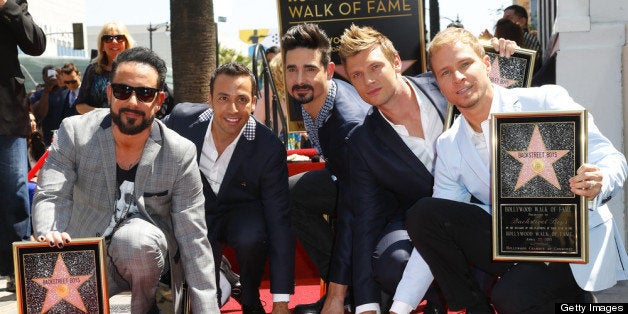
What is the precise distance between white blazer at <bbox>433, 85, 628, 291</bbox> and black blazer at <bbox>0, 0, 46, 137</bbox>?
3017 mm

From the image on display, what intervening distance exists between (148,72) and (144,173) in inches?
19.0

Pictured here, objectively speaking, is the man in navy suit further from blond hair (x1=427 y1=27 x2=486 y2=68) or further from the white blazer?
blond hair (x1=427 y1=27 x2=486 y2=68)

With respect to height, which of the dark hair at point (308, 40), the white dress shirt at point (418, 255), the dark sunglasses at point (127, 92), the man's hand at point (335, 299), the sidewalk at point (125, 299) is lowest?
the sidewalk at point (125, 299)

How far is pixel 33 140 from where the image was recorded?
763 cm

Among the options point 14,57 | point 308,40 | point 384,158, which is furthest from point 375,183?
point 14,57

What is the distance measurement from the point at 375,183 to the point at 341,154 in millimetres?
429

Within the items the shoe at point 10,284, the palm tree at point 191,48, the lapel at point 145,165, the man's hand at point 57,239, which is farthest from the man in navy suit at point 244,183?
the palm tree at point 191,48

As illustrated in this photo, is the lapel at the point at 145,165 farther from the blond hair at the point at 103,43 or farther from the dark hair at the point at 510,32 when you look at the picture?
the dark hair at the point at 510,32

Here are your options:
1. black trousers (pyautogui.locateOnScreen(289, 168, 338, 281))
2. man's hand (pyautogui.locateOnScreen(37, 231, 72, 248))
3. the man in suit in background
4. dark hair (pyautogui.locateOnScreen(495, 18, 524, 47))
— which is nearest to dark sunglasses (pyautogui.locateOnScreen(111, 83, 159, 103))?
man's hand (pyautogui.locateOnScreen(37, 231, 72, 248))

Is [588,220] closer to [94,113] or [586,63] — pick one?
[94,113]

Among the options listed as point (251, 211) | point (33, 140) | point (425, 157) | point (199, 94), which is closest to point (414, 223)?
point (425, 157)

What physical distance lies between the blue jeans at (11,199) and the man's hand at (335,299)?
233 centimetres

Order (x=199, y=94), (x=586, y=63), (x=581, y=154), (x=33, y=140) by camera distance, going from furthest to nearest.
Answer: (x=199, y=94) → (x=33, y=140) → (x=586, y=63) → (x=581, y=154)

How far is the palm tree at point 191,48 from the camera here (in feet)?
30.3
